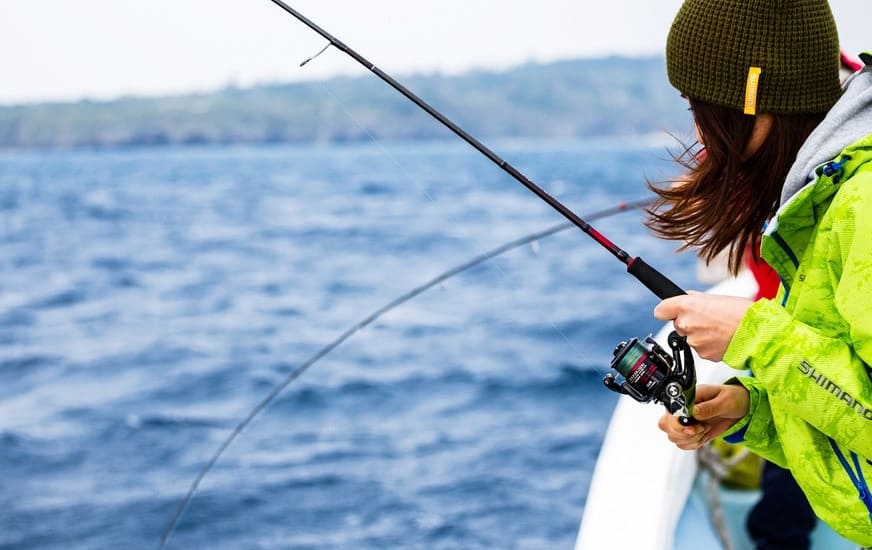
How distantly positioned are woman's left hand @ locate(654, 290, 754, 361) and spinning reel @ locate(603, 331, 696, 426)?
11cm

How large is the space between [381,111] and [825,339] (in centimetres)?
1366

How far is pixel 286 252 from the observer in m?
17.9

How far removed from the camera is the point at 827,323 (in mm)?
1146

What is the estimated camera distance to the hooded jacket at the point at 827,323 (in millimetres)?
1063

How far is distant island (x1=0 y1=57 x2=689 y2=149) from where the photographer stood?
6911 millimetres

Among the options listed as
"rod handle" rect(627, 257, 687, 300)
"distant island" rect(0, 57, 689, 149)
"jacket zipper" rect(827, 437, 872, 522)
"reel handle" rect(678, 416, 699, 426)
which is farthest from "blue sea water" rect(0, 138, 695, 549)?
"distant island" rect(0, 57, 689, 149)

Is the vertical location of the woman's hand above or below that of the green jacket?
below

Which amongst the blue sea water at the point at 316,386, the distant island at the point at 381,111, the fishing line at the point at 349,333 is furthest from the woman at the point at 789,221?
the fishing line at the point at 349,333

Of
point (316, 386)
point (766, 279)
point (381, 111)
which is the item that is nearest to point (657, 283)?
point (766, 279)

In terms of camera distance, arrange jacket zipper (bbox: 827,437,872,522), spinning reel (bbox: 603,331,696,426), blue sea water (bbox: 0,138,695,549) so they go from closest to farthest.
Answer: jacket zipper (bbox: 827,437,872,522), spinning reel (bbox: 603,331,696,426), blue sea water (bbox: 0,138,695,549)

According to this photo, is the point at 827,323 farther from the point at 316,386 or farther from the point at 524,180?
the point at 316,386

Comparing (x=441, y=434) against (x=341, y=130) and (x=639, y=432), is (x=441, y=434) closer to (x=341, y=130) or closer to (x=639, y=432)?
(x=639, y=432)

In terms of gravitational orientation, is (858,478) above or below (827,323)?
below

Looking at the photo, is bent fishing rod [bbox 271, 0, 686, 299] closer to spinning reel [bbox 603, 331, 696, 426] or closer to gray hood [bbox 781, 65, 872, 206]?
spinning reel [bbox 603, 331, 696, 426]
